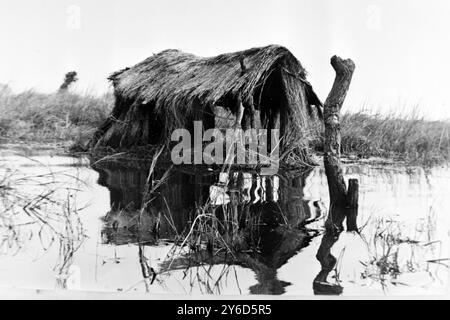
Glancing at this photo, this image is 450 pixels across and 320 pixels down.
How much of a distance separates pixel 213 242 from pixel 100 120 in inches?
466

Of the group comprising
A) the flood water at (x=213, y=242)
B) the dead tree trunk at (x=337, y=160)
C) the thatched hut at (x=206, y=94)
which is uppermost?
the thatched hut at (x=206, y=94)

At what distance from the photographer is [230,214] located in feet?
A: 19.5

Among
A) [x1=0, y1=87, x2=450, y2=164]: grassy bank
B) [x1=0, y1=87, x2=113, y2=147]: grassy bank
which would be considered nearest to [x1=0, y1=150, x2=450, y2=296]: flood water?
[x1=0, y1=87, x2=450, y2=164]: grassy bank

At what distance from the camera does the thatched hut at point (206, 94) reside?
30.1ft

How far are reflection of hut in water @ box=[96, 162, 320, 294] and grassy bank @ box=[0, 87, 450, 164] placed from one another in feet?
9.28

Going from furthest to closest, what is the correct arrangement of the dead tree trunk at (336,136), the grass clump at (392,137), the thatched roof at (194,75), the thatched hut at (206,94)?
the grass clump at (392,137) → the thatched hut at (206,94) → the thatched roof at (194,75) → the dead tree trunk at (336,136)

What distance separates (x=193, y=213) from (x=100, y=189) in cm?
204

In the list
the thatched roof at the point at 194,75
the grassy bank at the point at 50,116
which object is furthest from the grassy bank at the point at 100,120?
the thatched roof at the point at 194,75

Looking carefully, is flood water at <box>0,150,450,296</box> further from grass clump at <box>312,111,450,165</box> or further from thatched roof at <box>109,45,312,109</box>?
grass clump at <box>312,111,450,165</box>

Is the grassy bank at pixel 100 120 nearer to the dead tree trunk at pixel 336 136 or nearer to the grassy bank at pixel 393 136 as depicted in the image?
the grassy bank at pixel 393 136

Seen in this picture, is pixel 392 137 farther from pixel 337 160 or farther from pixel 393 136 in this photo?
pixel 337 160

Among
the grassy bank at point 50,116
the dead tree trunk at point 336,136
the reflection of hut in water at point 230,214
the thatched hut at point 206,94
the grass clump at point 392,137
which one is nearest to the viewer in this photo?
the reflection of hut in water at point 230,214
